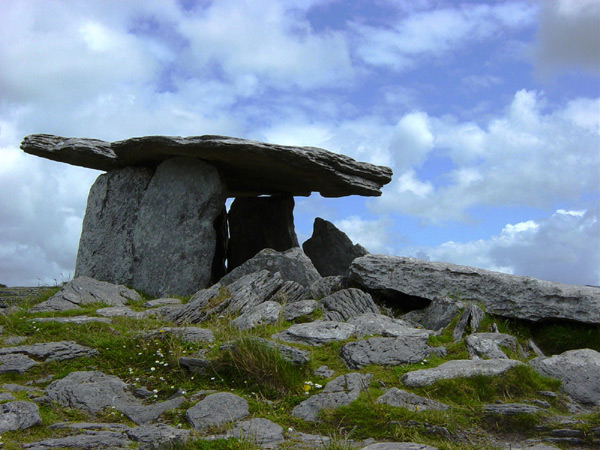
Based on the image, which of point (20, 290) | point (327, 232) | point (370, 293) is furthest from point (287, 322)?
point (20, 290)

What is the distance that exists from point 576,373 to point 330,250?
10276 millimetres

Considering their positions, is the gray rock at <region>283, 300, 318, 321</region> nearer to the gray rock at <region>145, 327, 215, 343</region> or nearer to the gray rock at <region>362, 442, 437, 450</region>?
the gray rock at <region>145, 327, 215, 343</region>

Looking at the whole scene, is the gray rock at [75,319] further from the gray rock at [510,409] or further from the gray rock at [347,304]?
the gray rock at [510,409]

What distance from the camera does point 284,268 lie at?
45.2ft

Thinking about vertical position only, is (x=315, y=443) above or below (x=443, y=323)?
below

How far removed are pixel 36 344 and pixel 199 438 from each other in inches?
166

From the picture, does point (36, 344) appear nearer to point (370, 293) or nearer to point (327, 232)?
point (370, 293)

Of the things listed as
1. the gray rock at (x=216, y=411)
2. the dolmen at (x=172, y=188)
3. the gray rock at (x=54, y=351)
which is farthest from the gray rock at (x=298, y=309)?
the dolmen at (x=172, y=188)

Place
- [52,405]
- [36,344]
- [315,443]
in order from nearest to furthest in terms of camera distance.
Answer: [315,443], [52,405], [36,344]

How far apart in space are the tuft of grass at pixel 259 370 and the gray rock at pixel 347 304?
3.00 meters

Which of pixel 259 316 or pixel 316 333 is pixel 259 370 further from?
pixel 259 316

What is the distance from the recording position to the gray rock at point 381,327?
31.0 ft

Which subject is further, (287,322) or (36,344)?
(287,322)

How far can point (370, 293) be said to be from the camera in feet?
40.7
